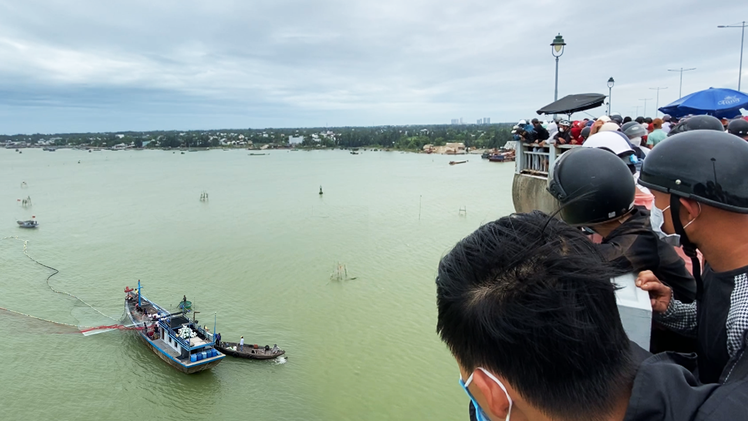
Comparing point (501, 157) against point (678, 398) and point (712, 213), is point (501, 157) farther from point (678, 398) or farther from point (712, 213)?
point (678, 398)

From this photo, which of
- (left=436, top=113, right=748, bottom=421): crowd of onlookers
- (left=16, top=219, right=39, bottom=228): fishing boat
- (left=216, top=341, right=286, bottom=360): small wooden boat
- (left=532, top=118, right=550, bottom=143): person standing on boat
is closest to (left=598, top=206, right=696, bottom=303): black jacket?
(left=436, top=113, right=748, bottom=421): crowd of onlookers

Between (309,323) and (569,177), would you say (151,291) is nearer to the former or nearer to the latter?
(309,323)

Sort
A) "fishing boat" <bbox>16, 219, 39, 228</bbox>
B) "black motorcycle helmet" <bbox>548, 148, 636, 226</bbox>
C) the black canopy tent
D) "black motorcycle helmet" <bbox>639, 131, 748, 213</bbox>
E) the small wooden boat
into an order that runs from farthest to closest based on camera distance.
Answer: "fishing boat" <bbox>16, 219, 39, 228</bbox>
the small wooden boat
the black canopy tent
"black motorcycle helmet" <bbox>548, 148, 636, 226</bbox>
"black motorcycle helmet" <bbox>639, 131, 748, 213</bbox>

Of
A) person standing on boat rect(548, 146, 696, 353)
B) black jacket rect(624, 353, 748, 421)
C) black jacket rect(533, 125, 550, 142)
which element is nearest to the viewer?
black jacket rect(624, 353, 748, 421)

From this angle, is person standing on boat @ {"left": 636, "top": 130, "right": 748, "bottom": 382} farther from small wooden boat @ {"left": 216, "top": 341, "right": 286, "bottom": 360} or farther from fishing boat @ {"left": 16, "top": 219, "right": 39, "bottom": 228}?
fishing boat @ {"left": 16, "top": 219, "right": 39, "bottom": 228}

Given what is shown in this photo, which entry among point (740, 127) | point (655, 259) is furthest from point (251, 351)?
point (655, 259)

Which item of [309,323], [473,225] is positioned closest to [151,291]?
[309,323]

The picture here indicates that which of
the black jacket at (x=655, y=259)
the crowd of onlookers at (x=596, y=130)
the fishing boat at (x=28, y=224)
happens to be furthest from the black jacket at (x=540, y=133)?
the fishing boat at (x=28, y=224)
